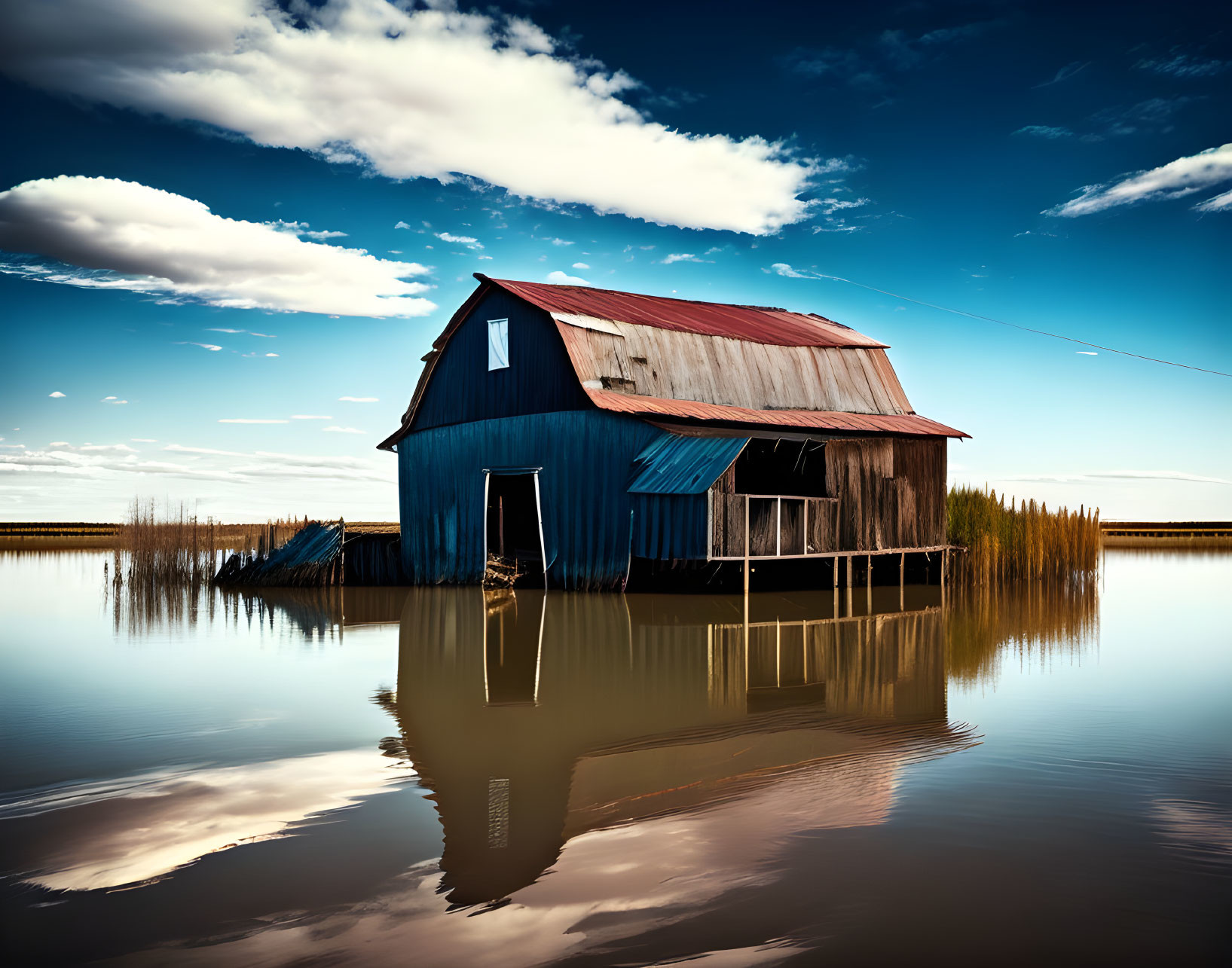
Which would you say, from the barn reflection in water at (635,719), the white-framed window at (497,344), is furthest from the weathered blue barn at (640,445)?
the barn reflection in water at (635,719)

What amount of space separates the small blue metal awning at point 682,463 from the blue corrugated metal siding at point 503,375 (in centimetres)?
204

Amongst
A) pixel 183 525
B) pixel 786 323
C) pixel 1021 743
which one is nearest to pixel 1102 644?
pixel 1021 743

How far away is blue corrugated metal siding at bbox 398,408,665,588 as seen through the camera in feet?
68.4

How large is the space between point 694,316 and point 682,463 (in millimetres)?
8362

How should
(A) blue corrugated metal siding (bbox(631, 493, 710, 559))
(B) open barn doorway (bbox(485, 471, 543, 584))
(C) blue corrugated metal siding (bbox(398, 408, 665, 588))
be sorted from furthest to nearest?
(B) open barn doorway (bbox(485, 471, 543, 584)), (C) blue corrugated metal siding (bbox(398, 408, 665, 588)), (A) blue corrugated metal siding (bbox(631, 493, 710, 559))

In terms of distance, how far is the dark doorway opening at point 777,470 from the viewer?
2466cm

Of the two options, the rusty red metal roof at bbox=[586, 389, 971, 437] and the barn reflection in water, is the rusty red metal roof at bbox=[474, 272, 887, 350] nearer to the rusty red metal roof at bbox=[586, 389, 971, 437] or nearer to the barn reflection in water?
the rusty red metal roof at bbox=[586, 389, 971, 437]

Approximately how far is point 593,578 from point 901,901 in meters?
16.8

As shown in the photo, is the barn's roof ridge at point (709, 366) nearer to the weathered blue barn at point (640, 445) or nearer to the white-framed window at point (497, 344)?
the weathered blue barn at point (640, 445)

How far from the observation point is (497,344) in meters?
23.2

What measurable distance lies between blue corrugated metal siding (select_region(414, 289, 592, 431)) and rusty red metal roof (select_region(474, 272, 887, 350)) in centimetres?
65

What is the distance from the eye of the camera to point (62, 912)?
14.2 feet

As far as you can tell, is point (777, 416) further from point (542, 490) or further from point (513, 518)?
point (513, 518)

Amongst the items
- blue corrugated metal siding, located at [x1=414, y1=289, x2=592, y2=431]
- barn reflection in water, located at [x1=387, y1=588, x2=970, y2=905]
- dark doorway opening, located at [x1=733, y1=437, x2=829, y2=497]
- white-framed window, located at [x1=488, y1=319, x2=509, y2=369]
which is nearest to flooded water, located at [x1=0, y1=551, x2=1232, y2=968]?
barn reflection in water, located at [x1=387, y1=588, x2=970, y2=905]
